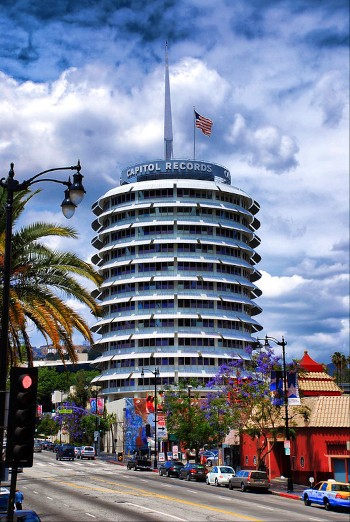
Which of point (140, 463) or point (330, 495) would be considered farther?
point (140, 463)

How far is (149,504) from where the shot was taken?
105 ft

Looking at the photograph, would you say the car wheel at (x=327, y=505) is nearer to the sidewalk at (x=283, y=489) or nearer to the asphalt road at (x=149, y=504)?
the asphalt road at (x=149, y=504)

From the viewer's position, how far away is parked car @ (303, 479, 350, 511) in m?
33.3

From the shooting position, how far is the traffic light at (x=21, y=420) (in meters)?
13.4

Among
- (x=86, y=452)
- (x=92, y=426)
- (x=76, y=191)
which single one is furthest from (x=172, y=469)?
(x=92, y=426)

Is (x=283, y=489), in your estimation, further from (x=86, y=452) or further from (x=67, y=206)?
(x=86, y=452)

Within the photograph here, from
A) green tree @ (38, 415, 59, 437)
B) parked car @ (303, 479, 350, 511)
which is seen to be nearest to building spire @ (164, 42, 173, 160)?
green tree @ (38, 415, 59, 437)

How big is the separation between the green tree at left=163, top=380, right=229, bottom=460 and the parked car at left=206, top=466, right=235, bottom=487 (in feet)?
34.7

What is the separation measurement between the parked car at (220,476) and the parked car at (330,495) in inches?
464

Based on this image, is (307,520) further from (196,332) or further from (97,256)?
(97,256)

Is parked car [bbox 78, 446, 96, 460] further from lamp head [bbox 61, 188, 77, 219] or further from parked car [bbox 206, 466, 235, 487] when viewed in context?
lamp head [bbox 61, 188, 77, 219]

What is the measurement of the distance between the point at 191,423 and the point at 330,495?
118ft

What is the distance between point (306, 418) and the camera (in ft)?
157

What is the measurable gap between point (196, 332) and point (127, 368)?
11778mm
